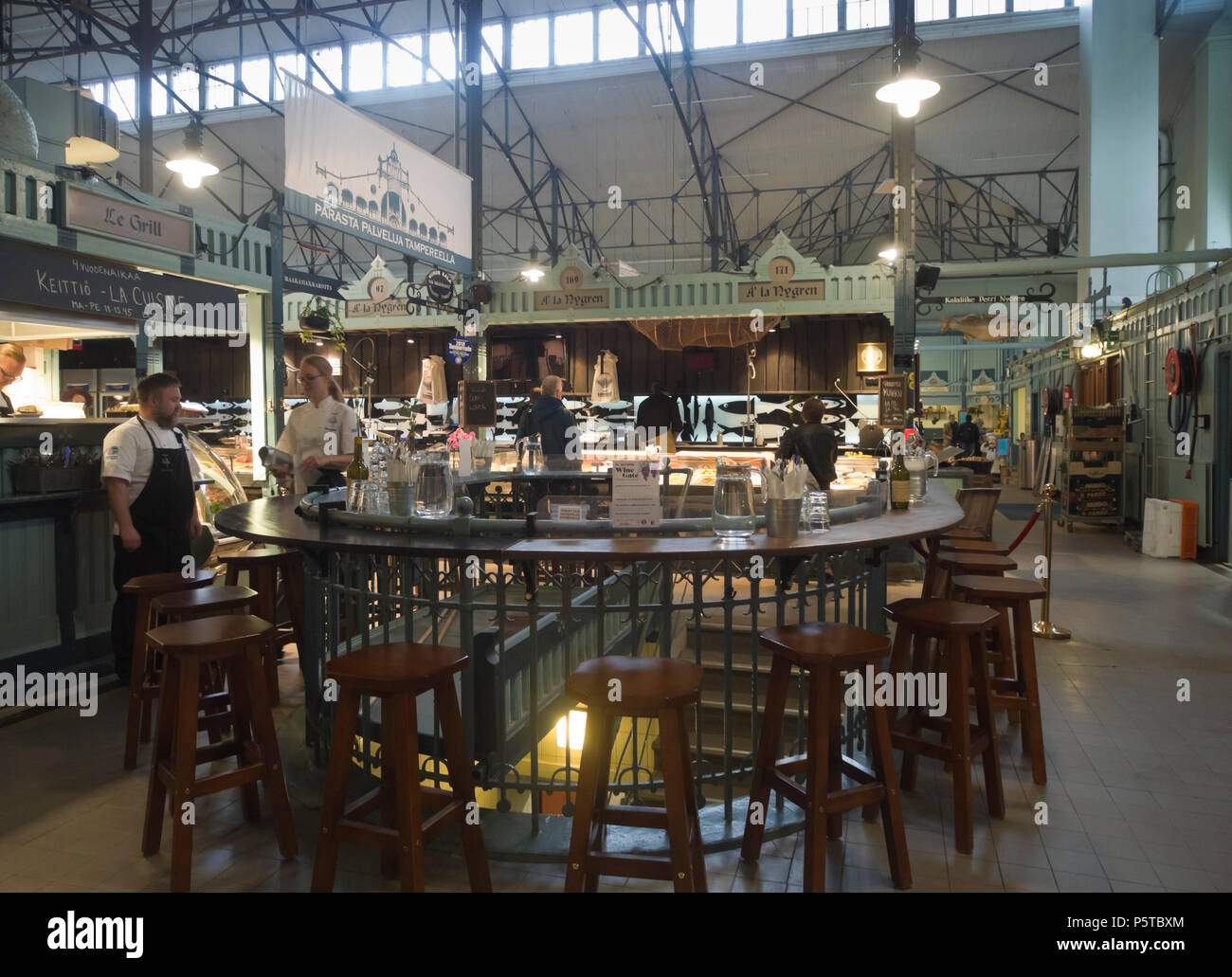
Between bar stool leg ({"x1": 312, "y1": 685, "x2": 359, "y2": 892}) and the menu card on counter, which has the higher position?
the menu card on counter

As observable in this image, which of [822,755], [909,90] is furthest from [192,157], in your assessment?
[822,755]

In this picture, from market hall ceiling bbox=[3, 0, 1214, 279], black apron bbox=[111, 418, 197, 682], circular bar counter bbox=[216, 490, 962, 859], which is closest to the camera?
circular bar counter bbox=[216, 490, 962, 859]

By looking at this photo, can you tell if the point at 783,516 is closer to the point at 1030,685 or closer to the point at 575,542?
A: the point at 575,542

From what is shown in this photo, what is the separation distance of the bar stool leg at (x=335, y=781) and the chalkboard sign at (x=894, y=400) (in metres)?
6.88

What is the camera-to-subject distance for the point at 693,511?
3561 millimetres

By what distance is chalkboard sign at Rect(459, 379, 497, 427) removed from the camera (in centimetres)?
1054

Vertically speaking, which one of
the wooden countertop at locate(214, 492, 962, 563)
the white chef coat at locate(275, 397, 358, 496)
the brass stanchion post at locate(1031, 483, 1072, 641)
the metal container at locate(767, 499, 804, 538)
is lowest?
the brass stanchion post at locate(1031, 483, 1072, 641)

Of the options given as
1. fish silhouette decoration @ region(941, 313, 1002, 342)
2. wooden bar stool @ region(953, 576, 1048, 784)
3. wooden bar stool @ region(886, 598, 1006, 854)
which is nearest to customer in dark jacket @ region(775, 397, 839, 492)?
wooden bar stool @ region(953, 576, 1048, 784)

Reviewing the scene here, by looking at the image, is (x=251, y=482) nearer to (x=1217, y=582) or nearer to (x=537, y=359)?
(x=537, y=359)

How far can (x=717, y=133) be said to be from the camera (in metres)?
15.4

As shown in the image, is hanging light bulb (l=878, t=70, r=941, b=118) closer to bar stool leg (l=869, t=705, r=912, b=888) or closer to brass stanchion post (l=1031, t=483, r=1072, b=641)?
brass stanchion post (l=1031, t=483, r=1072, b=641)

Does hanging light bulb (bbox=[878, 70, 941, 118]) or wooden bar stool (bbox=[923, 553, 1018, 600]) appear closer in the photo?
wooden bar stool (bbox=[923, 553, 1018, 600])

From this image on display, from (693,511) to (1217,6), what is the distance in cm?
1390
